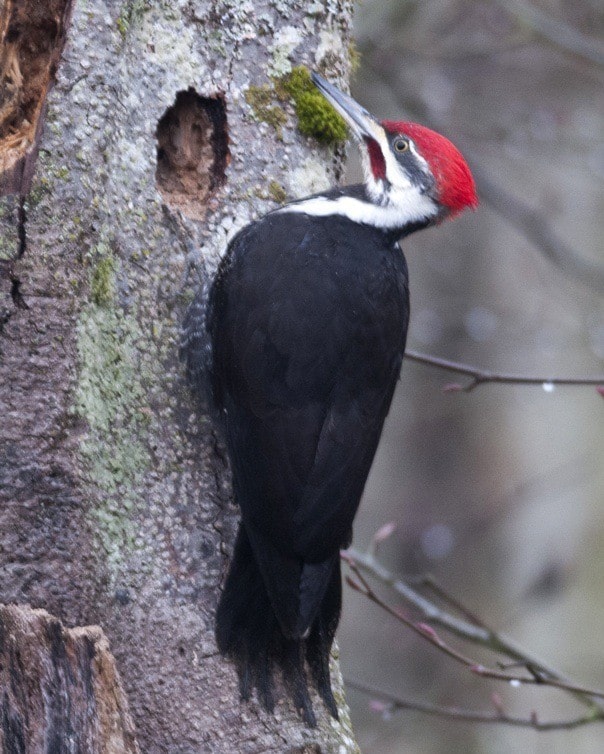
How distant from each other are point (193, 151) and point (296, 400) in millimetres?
736

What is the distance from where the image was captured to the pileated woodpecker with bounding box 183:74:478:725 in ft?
8.95

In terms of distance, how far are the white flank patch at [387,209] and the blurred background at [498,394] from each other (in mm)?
2173

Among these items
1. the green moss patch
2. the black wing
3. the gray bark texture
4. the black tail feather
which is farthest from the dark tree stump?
the green moss patch

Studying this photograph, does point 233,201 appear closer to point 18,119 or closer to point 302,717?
point 18,119

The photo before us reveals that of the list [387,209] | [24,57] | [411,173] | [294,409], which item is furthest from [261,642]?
[24,57]

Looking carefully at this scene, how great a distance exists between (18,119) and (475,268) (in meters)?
5.25

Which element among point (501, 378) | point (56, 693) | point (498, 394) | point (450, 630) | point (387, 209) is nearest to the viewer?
point (56, 693)

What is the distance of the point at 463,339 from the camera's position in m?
7.75

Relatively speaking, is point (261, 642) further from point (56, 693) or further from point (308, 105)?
point (308, 105)

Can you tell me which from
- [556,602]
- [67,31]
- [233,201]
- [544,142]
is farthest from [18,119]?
[556,602]

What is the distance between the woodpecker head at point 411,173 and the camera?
3.22 m

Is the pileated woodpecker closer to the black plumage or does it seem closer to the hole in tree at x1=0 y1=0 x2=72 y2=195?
the black plumage

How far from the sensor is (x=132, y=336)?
281 cm

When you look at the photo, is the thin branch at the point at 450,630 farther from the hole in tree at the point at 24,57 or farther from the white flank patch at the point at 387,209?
the hole in tree at the point at 24,57
